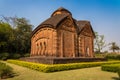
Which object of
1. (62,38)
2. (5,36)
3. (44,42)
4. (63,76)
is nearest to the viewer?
(63,76)

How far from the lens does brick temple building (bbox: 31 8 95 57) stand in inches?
891

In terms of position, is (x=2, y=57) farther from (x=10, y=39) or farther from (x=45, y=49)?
(x=45, y=49)

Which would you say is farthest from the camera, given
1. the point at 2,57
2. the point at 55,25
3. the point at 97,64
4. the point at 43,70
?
the point at 2,57

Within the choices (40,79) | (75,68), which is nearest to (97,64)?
(75,68)

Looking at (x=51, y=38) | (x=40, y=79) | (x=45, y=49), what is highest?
(x=51, y=38)

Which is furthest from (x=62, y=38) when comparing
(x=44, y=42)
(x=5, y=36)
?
(x=5, y=36)

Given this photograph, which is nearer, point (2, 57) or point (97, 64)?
point (97, 64)

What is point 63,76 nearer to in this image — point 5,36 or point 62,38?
point 62,38

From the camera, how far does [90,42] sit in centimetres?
3053

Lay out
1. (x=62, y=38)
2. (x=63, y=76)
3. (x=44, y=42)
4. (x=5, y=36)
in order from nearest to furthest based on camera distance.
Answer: (x=63, y=76) < (x=62, y=38) < (x=44, y=42) < (x=5, y=36)

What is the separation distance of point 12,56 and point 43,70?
2492 centimetres

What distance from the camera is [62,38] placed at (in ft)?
76.3

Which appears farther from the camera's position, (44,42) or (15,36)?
(15,36)

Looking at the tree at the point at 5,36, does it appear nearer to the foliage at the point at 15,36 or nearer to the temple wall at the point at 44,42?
the foliage at the point at 15,36
